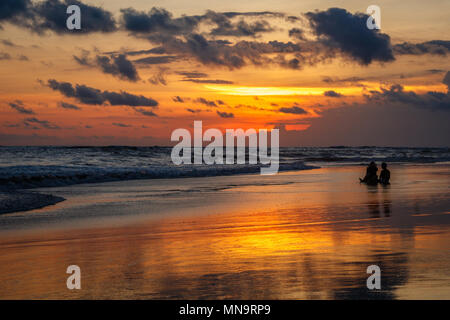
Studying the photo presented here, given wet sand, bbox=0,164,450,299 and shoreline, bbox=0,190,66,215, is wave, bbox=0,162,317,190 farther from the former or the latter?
wet sand, bbox=0,164,450,299

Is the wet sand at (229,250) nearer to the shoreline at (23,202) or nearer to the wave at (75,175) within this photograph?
the shoreline at (23,202)

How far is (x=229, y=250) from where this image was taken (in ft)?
28.2

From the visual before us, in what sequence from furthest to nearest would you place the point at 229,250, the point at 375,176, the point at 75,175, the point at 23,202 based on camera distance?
1. the point at 75,175
2. the point at 375,176
3. the point at 23,202
4. the point at 229,250

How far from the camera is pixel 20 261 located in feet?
25.8

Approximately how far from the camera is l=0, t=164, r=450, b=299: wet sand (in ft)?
20.6

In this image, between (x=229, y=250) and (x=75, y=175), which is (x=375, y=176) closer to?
(x=75, y=175)

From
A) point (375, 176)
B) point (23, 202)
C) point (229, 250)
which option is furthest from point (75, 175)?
point (229, 250)

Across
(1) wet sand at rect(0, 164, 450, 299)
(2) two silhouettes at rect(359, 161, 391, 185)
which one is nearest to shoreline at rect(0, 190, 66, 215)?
(1) wet sand at rect(0, 164, 450, 299)

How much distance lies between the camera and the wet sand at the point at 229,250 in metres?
6.27

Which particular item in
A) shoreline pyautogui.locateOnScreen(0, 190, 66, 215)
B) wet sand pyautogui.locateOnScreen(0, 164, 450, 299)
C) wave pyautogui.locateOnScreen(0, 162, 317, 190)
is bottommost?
wet sand pyautogui.locateOnScreen(0, 164, 450, 299)

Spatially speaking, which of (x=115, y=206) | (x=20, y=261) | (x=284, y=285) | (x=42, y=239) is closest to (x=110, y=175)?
(x=115, y=206)

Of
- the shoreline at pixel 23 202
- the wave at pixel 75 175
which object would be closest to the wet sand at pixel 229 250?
the shoreline at pixel 23 202

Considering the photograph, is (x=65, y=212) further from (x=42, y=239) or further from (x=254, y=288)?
(x=254, y=288)

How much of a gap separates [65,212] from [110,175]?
1689cm
